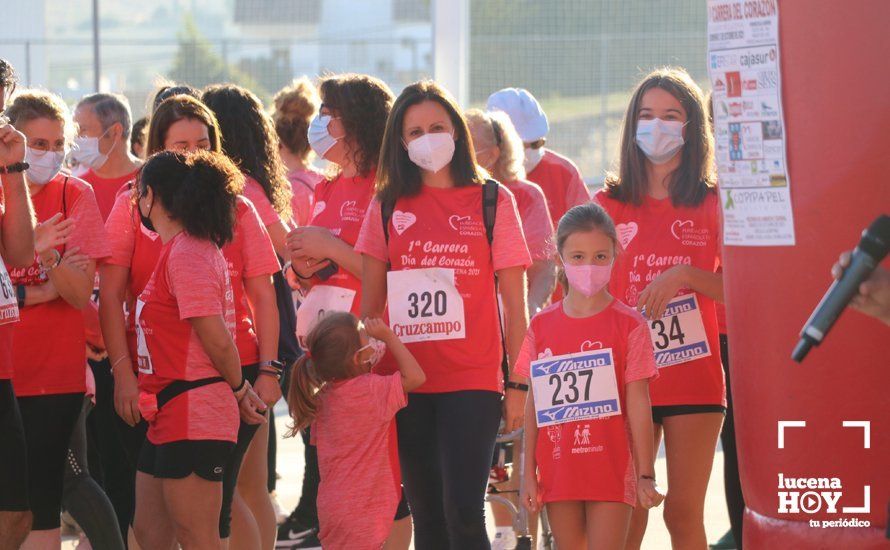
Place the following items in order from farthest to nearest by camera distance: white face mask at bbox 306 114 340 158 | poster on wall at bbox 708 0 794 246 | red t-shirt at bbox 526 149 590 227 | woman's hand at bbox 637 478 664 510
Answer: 1. red t-shirt at bbox 526 149 590 227
2. white face mask at bbox 306 114 340 158
3. woman's hand at bbox 637 478 664 510
4. poster on wall at bbox 708 0 794 246

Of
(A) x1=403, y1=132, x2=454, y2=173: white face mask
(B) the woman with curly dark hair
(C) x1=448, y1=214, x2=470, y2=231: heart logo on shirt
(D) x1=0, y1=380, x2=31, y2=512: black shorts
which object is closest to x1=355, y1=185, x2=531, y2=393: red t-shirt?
(C) x1=448, y1=214, x2=470, y2=231: heart logo on shirt

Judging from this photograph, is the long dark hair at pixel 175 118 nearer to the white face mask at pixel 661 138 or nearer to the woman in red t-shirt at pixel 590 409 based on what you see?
the woman in red t-shirt at pixel 590 409

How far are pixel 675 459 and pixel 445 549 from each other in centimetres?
91

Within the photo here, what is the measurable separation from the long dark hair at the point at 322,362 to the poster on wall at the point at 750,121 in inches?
66.2

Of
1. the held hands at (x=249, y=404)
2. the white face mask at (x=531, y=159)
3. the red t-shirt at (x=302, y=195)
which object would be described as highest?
the white face mask at (x=531, y=159)

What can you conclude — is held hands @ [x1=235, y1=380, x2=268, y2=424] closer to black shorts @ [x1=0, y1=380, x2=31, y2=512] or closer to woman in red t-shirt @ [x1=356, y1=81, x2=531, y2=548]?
woman in red t-shirt @ [x1=356, y1=81, x2=531, y2=548]

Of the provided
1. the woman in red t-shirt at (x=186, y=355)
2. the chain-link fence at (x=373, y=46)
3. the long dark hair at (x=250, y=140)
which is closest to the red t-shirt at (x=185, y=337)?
the woman in red t-shirt at (x=186, y=355)

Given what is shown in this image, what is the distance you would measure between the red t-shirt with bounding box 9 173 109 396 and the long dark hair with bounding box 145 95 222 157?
13.7 inches

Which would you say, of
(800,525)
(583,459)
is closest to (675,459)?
(583,459)

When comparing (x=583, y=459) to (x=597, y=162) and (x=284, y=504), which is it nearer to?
(x=284, y=504)

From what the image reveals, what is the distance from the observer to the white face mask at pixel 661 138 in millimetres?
5477

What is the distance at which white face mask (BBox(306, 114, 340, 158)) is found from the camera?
591cm

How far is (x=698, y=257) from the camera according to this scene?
17.7 feet

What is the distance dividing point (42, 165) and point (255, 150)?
3.22ft
